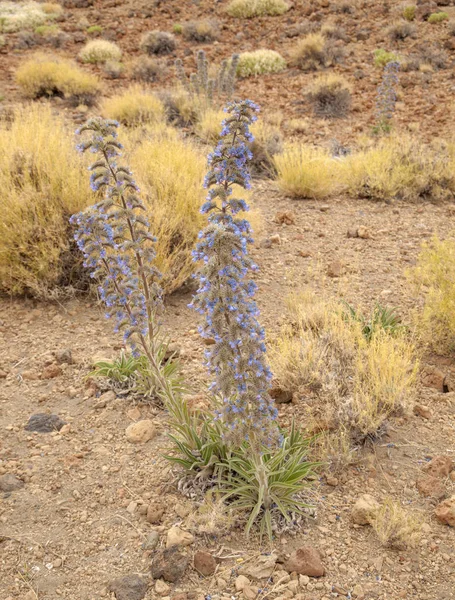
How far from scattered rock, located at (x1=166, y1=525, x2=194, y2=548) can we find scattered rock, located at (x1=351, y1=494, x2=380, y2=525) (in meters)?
0.83

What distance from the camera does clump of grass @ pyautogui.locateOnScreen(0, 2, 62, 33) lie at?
1827cm

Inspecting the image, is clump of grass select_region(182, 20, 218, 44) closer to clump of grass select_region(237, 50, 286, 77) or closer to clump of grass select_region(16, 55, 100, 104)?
clump of grass select_region(237, 50, 286, 77)

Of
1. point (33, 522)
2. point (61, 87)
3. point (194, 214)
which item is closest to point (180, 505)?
point (33, 522)

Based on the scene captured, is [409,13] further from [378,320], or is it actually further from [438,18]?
[378,320]

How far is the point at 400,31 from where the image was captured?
14.7 meters

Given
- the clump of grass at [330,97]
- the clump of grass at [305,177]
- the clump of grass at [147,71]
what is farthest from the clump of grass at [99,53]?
the clump of grass at [305,177]

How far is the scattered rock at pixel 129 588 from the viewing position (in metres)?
2.50

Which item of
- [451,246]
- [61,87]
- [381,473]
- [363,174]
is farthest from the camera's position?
[61,87]

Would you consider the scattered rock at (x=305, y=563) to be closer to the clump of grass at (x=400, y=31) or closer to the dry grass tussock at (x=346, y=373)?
the dry grass tussock at (x=346, y=373)

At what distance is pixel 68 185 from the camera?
5180 mm

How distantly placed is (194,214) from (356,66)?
1010cm

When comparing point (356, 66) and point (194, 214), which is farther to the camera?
point (356, 66)

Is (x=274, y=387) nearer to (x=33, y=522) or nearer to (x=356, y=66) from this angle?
(x=33, y=522)

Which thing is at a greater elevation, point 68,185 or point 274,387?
point 68,185
